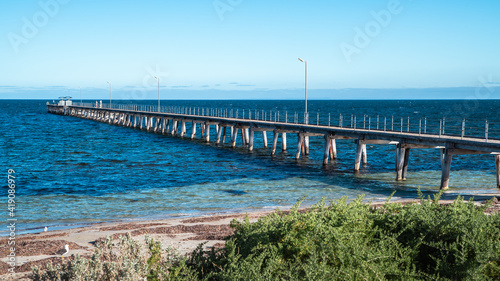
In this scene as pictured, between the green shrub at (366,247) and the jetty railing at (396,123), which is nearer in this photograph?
the green shrub at (366,247)

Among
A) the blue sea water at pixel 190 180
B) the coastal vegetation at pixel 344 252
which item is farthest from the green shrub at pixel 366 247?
the blue sea water at pixel 190 180

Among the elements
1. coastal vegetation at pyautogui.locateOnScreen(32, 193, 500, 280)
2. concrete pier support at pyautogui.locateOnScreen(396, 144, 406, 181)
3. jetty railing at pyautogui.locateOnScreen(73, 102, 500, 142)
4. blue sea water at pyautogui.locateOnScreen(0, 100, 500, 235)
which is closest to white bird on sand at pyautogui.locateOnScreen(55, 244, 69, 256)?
coastal vegetation at pyautogui.locateOnScreen(32, 193, 500, 280)

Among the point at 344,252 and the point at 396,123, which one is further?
the point at 396,123

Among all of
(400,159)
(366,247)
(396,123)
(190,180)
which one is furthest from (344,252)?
(396,123)

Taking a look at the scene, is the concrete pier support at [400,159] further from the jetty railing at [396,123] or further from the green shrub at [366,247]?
the green shrub at [366,247]

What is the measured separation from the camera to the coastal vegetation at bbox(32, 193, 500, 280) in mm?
5844

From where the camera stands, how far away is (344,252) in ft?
20.1

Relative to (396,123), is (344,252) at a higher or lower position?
lower

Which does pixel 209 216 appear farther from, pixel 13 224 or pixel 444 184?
pixel 444 184

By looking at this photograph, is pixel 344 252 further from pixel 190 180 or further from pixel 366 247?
pixel 190 180

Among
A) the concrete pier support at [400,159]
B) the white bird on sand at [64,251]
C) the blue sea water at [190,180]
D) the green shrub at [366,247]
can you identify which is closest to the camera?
the green shrub at [366,247]

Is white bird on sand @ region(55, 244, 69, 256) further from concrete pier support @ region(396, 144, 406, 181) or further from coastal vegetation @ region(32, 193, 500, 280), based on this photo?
concrete pier support @ region(396, 144, 406, 181)

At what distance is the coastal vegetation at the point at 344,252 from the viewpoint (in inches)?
230

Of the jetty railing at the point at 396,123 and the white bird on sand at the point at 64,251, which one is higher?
the jetty railing at the point at 396,123
